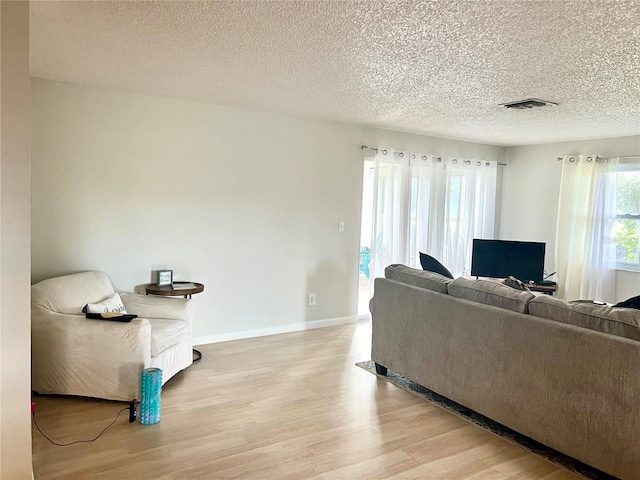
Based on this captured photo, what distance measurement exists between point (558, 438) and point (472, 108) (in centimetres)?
273

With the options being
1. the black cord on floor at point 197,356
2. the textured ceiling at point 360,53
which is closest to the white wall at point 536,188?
the textured ceiling at point 360,53

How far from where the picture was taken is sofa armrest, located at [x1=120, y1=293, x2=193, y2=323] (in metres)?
3.71

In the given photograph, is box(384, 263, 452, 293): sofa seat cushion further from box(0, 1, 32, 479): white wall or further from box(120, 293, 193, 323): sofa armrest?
box(0, 1, 32, 479): white wall

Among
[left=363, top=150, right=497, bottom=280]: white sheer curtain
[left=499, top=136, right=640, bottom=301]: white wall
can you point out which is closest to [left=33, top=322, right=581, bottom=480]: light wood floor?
[left=363, top=150, right=497, bottom=280]: white sheer curtain

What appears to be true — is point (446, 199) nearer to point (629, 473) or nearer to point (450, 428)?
point (450, 428)

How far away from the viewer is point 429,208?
19.1 ft

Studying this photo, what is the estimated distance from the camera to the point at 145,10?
2234 millimetres

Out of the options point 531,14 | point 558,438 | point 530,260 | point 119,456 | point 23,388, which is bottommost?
point 119,456

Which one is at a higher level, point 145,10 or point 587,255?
point 145,10

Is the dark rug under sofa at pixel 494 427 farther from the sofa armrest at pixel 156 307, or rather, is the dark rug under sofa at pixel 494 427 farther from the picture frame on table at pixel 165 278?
the picture frame on table at pixel 165 278

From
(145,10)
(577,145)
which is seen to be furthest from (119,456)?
(577,145)

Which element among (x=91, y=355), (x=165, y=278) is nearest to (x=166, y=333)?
(x=91, y=355)

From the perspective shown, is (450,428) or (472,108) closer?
(450,428)

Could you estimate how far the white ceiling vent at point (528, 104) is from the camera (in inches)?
147
